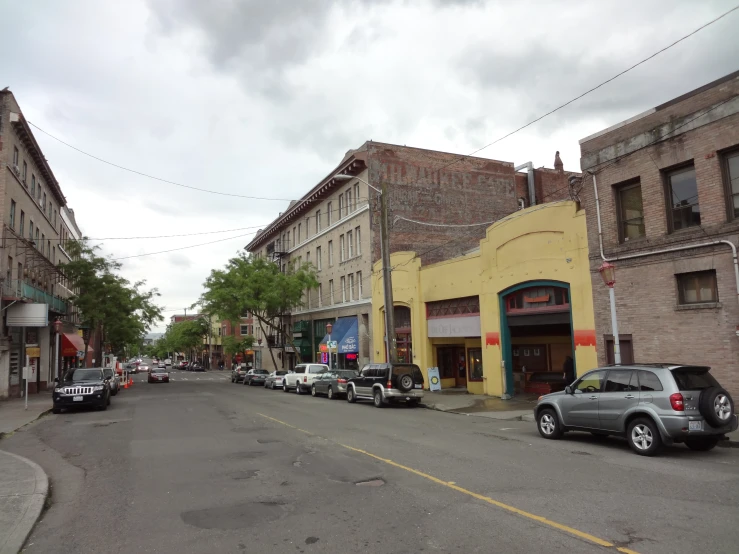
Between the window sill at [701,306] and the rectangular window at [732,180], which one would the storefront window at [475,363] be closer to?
the window sill at [701,306]

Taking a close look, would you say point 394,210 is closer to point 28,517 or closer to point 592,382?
point 592,382

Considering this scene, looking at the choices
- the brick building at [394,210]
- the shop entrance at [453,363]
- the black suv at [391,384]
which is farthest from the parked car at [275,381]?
the black suv at [391,384]

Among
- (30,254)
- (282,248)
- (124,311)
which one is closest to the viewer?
(30,254)

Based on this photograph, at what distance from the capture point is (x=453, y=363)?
94.0 feet

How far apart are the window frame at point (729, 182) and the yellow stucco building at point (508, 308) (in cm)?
461

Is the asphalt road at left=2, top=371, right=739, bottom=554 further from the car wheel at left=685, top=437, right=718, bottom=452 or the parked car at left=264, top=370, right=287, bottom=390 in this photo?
the parked car at left=264, top=370, right=287, bottom=390

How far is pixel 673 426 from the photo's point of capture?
381 inches

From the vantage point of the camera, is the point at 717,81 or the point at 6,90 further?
the point at 6,90

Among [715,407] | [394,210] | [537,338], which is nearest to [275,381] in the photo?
[394,210]

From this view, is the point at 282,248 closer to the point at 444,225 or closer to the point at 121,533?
the point at 444,225

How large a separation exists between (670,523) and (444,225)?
1176 inches

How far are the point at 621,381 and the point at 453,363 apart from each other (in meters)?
18.0

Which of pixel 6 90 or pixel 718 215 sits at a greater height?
pixel 6 90

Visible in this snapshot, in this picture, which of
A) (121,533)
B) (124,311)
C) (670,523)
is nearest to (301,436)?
(121,533)
